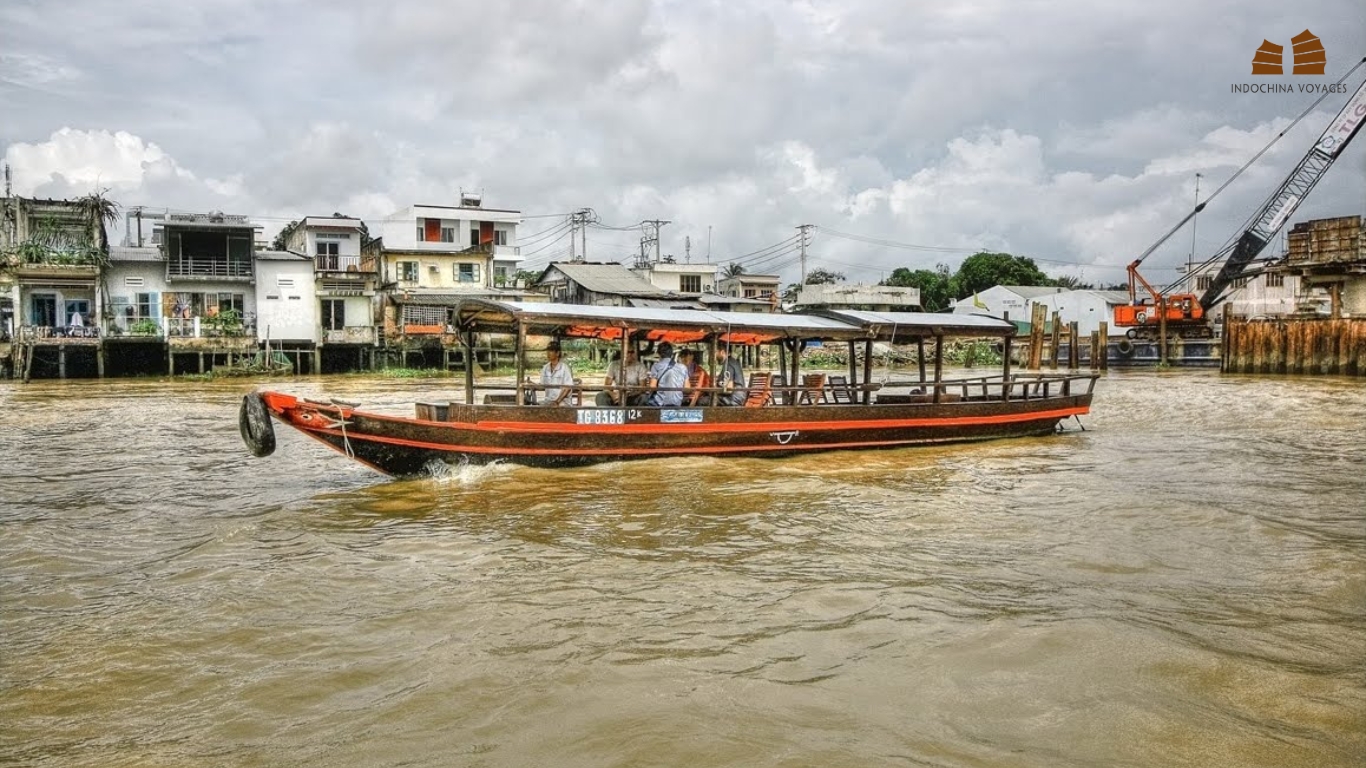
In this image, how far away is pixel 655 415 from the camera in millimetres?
11461

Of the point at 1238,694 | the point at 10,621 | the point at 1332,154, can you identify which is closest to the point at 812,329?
the point at 1238,694

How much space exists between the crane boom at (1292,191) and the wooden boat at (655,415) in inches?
1131

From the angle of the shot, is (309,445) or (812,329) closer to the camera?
(812,329)

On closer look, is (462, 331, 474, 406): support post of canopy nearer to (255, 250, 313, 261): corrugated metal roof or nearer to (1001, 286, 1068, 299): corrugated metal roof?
(255, 250, 313, 261): corrugated metal roof

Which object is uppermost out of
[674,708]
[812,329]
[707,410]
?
[812,329]

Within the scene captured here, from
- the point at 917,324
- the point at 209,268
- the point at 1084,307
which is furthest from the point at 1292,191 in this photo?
the point at 209,268

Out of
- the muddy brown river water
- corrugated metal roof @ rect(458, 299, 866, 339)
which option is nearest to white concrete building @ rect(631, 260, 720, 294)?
corrugated metal roof @ rect(458, 299, 866, 339)

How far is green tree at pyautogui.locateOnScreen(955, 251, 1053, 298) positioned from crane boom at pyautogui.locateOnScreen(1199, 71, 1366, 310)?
81.1 feet

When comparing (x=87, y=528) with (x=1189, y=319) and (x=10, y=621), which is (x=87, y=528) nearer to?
(x=10, y=621)

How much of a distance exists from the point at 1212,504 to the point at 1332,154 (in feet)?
111

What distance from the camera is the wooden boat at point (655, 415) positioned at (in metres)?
10.1

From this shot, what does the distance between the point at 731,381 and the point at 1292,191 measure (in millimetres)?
34158

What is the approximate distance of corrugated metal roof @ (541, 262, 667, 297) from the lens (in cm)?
4003

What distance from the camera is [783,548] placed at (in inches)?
299
